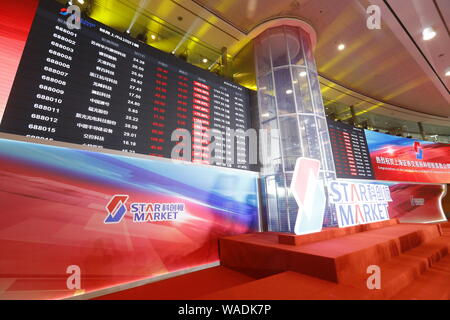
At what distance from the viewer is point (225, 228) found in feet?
10.0

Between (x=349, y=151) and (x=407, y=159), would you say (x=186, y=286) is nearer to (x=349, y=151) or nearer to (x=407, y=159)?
(x=349, y=151)

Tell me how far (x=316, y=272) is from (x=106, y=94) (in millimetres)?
3116

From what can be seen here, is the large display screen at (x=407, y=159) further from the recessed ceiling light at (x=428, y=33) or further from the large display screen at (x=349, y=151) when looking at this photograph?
the recessed ceiling light at (x=428, y=33)

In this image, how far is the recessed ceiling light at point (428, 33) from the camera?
12.1 ft

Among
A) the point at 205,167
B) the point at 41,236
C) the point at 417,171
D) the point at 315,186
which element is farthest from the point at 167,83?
the point at 417,171

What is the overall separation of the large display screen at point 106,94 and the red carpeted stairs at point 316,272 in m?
1.61

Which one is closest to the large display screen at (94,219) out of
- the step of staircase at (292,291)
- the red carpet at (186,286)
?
the red carpet at (186,286)

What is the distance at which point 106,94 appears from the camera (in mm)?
2414

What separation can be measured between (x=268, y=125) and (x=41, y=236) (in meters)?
3.48

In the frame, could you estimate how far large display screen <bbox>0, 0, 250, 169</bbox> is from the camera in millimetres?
1967

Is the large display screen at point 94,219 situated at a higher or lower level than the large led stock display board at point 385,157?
lower

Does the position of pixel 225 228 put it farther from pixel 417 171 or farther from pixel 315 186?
pixel 417 171

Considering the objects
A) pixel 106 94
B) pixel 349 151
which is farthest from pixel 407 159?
pixel 106 94

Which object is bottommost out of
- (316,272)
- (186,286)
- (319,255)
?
(186,286)
